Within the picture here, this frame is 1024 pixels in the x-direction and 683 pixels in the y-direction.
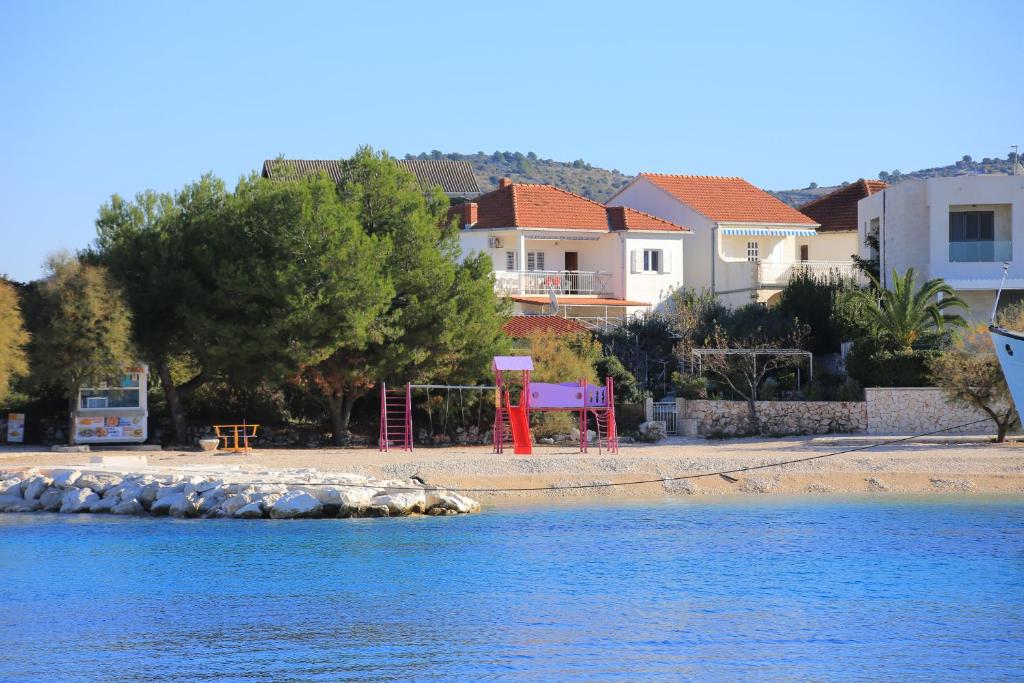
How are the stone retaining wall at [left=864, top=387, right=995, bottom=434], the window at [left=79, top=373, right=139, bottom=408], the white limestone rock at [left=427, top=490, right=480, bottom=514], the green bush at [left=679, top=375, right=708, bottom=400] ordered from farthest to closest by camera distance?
the green bush at [left=679, top=375, right=708, bottom=400] < the stone retaining wall at [left=864, top=387, right=995, bottom=434] < the window at [left=79, top=373, right=139, bottom=408] < the white limestone rock at [left=427, top=490, right=480, bottom=514]

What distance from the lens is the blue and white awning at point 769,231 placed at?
54344mm

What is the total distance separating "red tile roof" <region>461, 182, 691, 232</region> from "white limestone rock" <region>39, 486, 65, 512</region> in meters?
27.0

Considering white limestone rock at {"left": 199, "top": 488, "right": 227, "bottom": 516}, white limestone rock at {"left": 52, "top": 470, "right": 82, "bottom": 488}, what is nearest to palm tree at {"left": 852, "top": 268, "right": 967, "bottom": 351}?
white limestone rock at {"left": 199, "top": 488, "right": 227, "bottom": 516}

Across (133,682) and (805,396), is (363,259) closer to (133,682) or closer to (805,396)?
(805,396)

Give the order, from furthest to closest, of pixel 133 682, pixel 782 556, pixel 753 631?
pixel 782 556, pixel 753 631, pixel 133 682

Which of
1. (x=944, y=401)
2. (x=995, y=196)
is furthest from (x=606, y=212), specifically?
(x=944, y=401)

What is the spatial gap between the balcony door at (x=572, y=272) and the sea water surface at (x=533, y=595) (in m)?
24.6

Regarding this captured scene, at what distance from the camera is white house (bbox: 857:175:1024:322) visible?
43.3 meters

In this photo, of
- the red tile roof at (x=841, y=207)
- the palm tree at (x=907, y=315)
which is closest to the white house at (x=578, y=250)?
the red tile roof at (x=841, y=207)

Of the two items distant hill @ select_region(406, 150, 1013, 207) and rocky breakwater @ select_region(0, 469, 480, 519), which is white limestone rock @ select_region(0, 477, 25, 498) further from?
distant hill @ select_region(406, 150, 1013, 207)

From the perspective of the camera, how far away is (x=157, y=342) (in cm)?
3481

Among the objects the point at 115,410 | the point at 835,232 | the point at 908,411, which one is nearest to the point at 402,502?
the point at 115,410

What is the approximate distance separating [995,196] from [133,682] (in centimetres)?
3640

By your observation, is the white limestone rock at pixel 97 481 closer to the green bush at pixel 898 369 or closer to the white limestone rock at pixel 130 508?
the white limestone rock at pixel 130 508
